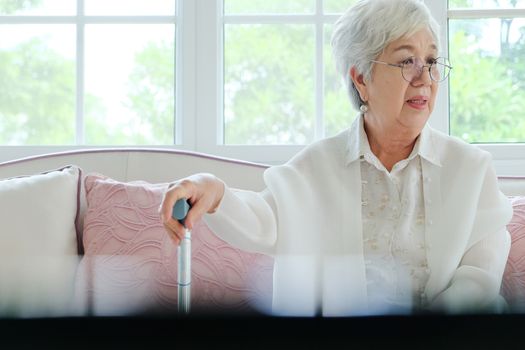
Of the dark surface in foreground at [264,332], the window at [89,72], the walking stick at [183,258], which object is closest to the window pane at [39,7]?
the window at [89,72]

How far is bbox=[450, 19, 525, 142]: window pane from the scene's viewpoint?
260 cm

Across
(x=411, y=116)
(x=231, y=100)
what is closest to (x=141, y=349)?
(x=411, y=116)

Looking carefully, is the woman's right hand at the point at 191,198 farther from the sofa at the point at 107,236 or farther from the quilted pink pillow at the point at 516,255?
the quilted pink pillow at the point at 516,255

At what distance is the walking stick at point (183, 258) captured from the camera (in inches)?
32.0

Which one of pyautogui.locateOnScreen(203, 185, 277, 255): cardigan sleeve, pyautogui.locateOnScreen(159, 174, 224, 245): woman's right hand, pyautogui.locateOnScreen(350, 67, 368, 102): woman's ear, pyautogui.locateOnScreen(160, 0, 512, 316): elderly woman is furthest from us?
pyautogui.locateOnScreen(350, 67, 368, 102): woman's ear

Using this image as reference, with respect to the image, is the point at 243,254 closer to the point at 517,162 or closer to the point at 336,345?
the point at 517,162

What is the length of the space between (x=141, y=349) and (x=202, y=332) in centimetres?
3

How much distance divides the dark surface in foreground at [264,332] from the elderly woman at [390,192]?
1210 mm

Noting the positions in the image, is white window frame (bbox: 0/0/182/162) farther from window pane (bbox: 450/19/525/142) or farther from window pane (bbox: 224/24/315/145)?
window pane (bbox: 450/19/525/142)

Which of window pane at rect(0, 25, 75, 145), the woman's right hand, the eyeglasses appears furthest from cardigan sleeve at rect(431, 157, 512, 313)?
window pane at rect(0, 25, 75, 145)

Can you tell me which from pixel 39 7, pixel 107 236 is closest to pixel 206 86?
pixel 39 7

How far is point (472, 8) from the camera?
258 cm

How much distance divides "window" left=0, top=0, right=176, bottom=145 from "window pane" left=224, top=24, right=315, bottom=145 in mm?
202

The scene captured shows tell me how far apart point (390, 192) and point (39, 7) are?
1438mm
